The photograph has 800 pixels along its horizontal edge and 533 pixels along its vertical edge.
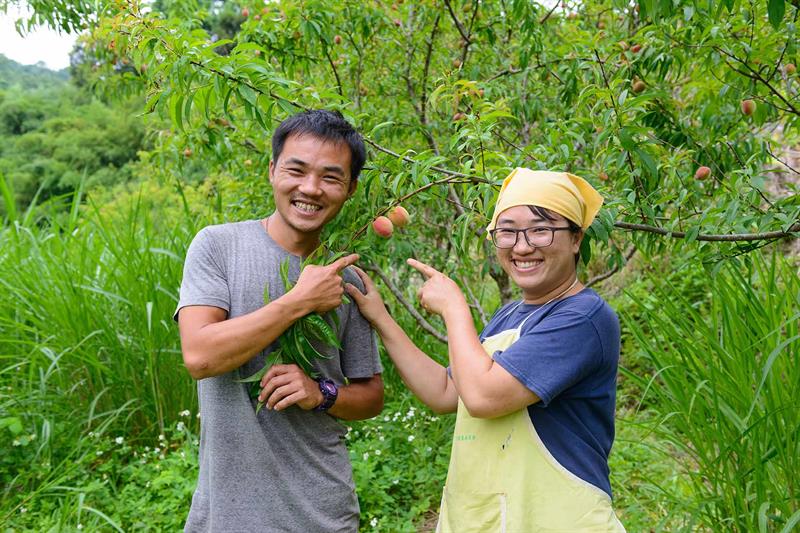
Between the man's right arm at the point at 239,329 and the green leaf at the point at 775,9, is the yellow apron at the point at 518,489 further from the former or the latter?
the green leaf at the point at 775,9

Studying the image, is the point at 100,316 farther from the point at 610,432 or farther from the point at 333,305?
the point at 610,432

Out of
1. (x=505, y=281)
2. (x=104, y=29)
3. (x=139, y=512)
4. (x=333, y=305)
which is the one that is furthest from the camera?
(x=505, y=281)

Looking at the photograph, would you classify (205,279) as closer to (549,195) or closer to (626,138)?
(549,195)

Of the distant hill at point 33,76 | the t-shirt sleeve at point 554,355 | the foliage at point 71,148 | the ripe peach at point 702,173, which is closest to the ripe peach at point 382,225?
the t-shirt sleeve at point 554,355

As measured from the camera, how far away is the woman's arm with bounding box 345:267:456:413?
173cm

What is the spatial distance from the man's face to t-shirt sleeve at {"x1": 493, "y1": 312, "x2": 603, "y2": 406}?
56 centimetres

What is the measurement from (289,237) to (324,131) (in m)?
0.27

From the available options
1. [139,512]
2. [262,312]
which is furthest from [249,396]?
[139,512]

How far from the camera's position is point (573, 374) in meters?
1.35

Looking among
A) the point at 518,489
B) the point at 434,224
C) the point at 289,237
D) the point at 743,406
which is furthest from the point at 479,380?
the point at 434,224

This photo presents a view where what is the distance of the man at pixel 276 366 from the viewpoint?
151cm

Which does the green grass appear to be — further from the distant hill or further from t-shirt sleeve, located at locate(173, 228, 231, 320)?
the distant hill

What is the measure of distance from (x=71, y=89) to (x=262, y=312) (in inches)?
1291

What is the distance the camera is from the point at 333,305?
5.17 ft
